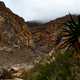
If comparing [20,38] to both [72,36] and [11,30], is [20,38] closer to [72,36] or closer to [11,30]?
[11,30]

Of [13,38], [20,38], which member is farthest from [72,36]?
[20,38]

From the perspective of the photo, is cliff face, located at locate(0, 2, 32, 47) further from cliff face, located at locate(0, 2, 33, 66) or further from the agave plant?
the agave plant

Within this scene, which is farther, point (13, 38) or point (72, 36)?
point (13, 38)

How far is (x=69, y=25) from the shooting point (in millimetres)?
30875

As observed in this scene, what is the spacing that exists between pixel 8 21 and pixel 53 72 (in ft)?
161

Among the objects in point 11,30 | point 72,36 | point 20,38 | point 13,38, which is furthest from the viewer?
point 20,38

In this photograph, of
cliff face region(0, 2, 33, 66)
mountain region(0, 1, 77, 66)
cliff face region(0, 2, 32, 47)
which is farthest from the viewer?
cliff face region(0, 2, 32, 47)

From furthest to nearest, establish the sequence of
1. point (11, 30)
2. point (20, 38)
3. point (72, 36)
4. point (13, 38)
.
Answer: point (20, 38)
point (13, 38)
point (11, 30)
point (72, 36)

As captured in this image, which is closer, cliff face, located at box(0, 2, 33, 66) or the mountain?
the mountain

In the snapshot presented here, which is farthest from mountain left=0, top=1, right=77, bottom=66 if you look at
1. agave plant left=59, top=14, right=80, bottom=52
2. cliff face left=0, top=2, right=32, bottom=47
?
agave plant left=59, top=14, right=80, bottom=52

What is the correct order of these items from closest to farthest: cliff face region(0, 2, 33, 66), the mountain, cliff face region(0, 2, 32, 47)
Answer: the mountain < cliff face region(0, 2, 33, 66) < cliff face region(0, 2, 32, 47)

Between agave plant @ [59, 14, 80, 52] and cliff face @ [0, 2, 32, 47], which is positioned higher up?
cliff face @ [0, 2, 32, 47]

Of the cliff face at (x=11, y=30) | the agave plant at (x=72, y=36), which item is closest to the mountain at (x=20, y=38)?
the cliff face at (x=11, y=30)

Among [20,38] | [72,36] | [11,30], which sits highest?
[11,30]
